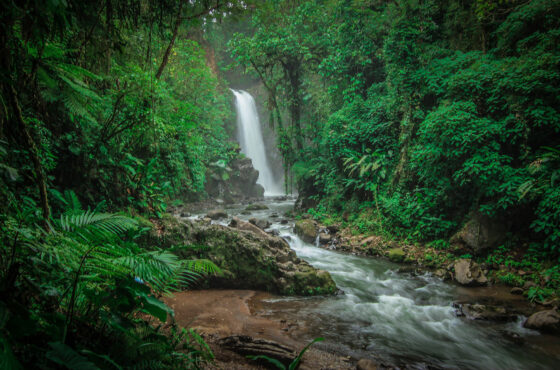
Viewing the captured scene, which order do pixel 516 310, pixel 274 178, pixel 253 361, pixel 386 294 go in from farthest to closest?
pixel 274 178, pixel 386 294, pixel 516 310, pixel 253 361

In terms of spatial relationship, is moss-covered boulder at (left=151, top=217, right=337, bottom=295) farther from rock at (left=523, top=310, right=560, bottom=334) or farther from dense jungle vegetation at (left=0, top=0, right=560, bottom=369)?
rock at (left=523, top=310, right=560, bottom=334)

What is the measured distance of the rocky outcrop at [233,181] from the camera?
2002cm

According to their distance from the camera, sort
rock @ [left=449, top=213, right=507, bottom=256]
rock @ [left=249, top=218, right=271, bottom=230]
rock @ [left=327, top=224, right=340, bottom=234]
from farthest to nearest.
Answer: rock @ [left=249, top=218, right=271, bottom=230], rock @ [left=327, top=224, right=340, bottom=234], rock @ [left=449, top=213, right=507, bottom=256]

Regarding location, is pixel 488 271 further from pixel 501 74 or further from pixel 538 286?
pixel 501 74

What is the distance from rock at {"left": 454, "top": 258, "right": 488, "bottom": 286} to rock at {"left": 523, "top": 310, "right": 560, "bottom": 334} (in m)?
1.50

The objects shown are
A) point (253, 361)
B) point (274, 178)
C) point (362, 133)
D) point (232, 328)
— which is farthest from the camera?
point (274, 178)

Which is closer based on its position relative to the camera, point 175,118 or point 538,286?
point 538,286

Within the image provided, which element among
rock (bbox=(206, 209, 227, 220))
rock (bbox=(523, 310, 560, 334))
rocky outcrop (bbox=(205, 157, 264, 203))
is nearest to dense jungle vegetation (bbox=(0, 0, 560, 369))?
rock (bbox=(523, 310, 560, 334))

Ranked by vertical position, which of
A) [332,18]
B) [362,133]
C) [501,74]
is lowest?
[362,133]

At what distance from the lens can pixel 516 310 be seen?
4.86 m

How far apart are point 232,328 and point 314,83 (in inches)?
575

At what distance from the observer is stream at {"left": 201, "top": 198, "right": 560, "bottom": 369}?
367cm

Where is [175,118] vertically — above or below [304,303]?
above

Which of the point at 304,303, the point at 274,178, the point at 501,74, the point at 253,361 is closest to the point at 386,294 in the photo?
the point at 304,303
